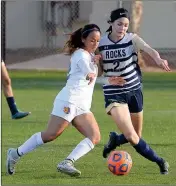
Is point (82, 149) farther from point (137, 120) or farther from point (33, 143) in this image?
point (137, 120)

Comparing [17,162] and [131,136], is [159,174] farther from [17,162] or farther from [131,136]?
[17,162]

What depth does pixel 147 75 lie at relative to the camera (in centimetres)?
2592

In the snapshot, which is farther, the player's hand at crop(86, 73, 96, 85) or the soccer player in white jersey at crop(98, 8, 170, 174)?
the soccer player in white jersey at crop(98, 8, 170, 174)

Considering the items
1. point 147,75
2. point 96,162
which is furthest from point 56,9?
point 96,162

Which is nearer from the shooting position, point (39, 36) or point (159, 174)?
point (159, 174)

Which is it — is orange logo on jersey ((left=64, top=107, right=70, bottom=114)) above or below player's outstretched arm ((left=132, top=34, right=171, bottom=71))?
below

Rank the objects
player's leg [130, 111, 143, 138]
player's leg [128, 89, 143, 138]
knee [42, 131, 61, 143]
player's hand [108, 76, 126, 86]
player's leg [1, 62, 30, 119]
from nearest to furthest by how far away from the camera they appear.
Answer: knee [42, 131, 61, 143] → player's hand [108, 76, 126, 86] → player's leg [128, 89, 143, 138] → player's leg [130, 111, 143, 138] → player's leg [1, 62, 30, 119]

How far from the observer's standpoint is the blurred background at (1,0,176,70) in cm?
2805

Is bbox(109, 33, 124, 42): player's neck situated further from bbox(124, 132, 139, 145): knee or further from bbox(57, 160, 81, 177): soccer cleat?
bbox(57, 160, 81, 177): soccer cleat

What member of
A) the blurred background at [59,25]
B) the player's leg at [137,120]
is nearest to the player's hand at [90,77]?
the player's leg at [137,120]

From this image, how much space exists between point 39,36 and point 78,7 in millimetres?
1816

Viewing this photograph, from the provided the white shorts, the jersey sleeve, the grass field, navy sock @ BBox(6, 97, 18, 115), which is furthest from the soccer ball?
navy sock @ BBox(6, 97, 18, 115)

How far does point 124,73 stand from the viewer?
9.26 metres

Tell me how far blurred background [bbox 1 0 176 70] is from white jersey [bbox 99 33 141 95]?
1772 cm
